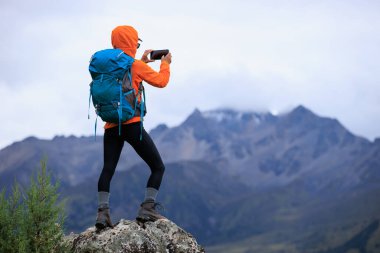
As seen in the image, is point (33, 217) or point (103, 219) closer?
point (33, 217)

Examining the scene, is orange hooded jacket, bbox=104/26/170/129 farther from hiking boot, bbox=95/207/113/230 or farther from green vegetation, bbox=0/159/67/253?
green vegetation, bbox=0/159/67/253

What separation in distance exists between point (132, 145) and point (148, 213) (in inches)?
64.9

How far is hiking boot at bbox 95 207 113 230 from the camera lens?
1204cm

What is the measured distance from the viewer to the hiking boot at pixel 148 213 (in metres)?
12.6

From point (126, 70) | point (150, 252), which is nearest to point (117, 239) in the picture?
point (150, 252)

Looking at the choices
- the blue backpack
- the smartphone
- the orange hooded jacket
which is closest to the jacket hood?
the orange hooded jacket

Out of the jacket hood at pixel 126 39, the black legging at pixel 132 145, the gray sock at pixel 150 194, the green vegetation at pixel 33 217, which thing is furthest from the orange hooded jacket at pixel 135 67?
the green vegetation at pixel 33 217

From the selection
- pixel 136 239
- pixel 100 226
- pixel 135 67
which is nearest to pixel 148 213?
pixel 136 239

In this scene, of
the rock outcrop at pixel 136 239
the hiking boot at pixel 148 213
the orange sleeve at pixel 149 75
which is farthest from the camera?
the hiking boot at pixel 148 213

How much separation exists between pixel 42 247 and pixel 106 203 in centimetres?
228

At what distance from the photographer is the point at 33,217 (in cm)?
1027

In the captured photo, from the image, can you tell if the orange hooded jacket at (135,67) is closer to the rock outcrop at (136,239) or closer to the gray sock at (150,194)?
the gray sock at (150,194)

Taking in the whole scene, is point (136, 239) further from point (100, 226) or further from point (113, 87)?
point (113, 87)

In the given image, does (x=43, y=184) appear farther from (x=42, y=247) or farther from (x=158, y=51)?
(x=158, y=51)
